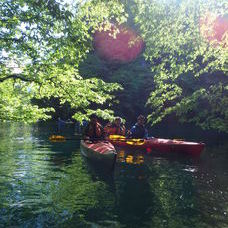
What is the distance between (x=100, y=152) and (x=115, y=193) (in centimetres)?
342

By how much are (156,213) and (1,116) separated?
18.6 feet

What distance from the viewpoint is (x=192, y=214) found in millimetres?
6789

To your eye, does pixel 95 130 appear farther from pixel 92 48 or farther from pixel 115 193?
pixel 92 48

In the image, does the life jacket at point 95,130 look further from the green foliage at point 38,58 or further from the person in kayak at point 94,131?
the green foliage at point 38,58

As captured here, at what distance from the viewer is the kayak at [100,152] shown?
11.2 m

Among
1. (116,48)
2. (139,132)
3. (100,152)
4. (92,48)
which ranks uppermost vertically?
(116,48)

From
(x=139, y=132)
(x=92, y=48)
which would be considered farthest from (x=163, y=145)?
(x=92, y=48)

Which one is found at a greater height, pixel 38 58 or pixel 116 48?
pixel 116 48

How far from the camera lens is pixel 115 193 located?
8.41m

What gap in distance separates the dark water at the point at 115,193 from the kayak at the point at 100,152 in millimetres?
341

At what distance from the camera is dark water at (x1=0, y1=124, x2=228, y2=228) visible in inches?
253

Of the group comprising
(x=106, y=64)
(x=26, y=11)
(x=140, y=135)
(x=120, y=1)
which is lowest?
(x=140, y=135)

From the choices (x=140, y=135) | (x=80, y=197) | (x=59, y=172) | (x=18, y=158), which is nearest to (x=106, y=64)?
(x=140, y=135)

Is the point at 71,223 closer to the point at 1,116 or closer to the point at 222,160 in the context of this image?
the point at 1,116
